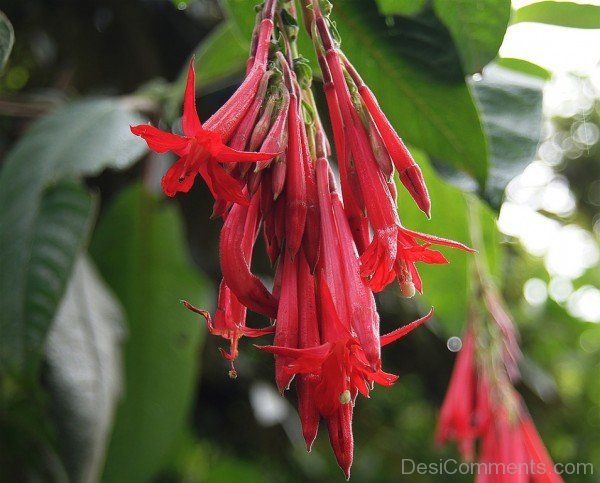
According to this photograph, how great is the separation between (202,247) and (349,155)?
42.2 inches

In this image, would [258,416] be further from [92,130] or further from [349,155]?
[349,155]

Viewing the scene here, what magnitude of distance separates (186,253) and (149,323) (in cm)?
15

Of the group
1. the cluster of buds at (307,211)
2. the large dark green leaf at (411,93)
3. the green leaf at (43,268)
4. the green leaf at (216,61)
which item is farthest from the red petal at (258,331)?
the green leaf at (216,61)

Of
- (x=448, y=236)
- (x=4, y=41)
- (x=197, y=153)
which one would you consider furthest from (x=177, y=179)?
(x=448, y=236)

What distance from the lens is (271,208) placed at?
19.4 inches

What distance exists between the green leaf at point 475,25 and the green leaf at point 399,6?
17 millimetres

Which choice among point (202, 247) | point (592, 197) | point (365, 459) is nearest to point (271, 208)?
point (202, 247)

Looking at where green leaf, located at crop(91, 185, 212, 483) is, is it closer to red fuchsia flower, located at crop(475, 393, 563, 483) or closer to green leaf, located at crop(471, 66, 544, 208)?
red fuchsia flower, located at crop(475, 393, 563, 483)

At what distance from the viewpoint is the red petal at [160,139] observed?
420 mm

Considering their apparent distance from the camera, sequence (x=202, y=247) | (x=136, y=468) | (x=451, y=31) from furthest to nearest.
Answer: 1. (x=202, y=247)
2. (x=136, y=468)
3. (x=451, y=31)

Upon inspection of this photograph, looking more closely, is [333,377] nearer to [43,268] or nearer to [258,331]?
[258,331]

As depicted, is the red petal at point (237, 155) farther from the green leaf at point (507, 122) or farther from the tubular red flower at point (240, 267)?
the green leaf at point (507, 122)

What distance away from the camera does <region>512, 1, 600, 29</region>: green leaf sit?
86cm

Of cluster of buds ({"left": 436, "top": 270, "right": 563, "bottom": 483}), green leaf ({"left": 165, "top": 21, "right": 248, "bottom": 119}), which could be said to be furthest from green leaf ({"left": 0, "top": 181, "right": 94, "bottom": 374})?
cluster of buds ({"left": 436, "top": 270, "right": 563, "bottom": 483})
